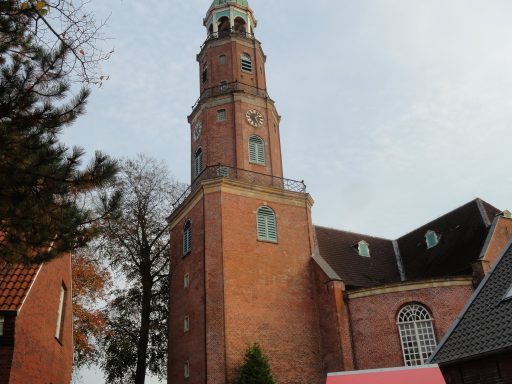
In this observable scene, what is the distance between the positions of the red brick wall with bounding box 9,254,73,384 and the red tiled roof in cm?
25

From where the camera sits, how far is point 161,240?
30969 millimetres

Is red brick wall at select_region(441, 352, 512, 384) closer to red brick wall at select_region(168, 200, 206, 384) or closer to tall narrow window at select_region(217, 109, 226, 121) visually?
red brick wall at select_region(168, 200, 206, 384)

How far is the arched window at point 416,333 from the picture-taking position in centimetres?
2378

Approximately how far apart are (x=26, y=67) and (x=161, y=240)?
2397 cm

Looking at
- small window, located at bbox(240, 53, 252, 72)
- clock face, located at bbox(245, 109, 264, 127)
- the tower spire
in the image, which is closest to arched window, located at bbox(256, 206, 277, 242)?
clock face, located at bbox(245, 109, 264, 127)

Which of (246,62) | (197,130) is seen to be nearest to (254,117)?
(197,130)

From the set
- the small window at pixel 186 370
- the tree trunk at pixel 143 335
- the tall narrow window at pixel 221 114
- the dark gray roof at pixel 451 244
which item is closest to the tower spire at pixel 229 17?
the tall narrow window at pixel 221 114

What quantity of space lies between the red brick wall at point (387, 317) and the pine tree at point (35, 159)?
1894 cm

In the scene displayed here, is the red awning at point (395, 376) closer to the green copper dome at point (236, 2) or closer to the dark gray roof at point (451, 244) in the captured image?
the dark gray roof at point (451, 244)

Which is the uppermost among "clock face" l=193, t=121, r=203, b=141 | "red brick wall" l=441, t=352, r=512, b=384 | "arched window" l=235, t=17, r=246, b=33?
"arched window" l=235, t=17, r=246, b=33

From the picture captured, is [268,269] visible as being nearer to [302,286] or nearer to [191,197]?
[302,286]

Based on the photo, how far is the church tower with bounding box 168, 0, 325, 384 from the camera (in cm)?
2334

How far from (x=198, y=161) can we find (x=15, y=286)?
17.2 metres

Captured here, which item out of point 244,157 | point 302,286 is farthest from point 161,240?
point 302,286
